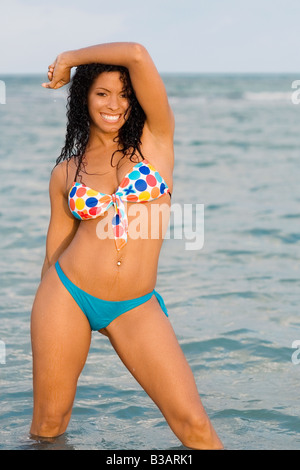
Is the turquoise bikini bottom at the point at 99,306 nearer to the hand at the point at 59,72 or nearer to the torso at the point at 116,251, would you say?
the torso at the point at 116,251

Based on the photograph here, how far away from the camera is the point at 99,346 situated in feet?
20.0

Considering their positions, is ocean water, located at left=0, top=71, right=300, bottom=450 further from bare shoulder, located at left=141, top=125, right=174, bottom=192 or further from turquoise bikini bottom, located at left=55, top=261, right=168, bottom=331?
bare shoulder, located at left=141, top=125, right=174, bottom=192

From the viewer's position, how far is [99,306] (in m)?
3.64

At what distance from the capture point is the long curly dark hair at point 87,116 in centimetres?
374

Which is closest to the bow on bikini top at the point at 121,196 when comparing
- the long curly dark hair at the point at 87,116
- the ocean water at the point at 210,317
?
the long curly dark hair at the point at 87,116

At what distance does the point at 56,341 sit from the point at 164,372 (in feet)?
1.76

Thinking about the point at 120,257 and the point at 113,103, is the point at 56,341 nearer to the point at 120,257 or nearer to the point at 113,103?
the point at 120,257

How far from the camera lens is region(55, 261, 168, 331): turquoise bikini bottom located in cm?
364

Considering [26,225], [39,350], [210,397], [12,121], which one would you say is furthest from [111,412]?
[12,121]

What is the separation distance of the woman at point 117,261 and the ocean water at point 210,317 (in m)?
0.70

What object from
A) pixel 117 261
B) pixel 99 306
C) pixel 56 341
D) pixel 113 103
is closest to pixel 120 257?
pixel 117 261

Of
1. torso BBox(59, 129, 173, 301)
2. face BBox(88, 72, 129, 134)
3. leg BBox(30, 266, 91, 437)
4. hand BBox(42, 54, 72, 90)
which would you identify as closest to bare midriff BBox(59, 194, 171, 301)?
torso BBox(59, 129, 173, 301)

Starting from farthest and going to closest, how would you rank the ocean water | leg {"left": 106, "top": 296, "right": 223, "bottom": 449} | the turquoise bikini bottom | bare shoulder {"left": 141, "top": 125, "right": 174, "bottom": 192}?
the ocean water → bare shoulder {"left": 141, "top": 125, "right": 174, "bottom": 192} → the turquoise bikini bottom → leg {"left": 106, "top": 296, "right": 223, "bottom": 449}

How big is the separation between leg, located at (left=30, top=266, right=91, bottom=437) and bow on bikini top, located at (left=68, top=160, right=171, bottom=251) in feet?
Result: 1.22
